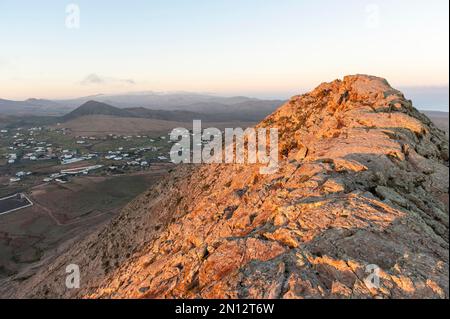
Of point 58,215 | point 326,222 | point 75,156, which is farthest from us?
point 75,156

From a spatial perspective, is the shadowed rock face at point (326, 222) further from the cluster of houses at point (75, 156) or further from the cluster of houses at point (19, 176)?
the cluster of houses at point (19, 176)

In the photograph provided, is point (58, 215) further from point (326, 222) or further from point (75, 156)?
point (75, 156)

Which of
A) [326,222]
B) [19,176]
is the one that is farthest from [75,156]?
[326,222]

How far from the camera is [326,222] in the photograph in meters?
11.8

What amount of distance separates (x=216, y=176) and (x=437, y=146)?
1585 cm

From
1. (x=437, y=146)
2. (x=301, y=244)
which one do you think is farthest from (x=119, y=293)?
(x=437, y=146)

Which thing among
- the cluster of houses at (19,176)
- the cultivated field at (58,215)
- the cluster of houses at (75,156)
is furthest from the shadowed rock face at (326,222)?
the cluster of houses at (19,176)

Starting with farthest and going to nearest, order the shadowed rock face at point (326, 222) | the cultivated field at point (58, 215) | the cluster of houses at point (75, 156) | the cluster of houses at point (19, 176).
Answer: the cluster of houses at point (75, 156) → the cluster of houses at point (19, 176) → the cultivated field at point (58, 215) → the shadowed rock face at point (326, 222)

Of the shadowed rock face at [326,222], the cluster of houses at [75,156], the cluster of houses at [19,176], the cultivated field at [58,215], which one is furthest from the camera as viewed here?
the cluster of houses at [75,156]

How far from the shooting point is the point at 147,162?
125 metres

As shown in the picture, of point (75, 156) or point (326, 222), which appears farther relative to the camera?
point (75, 156)

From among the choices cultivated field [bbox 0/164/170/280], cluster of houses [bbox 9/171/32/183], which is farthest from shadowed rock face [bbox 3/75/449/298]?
cluster of houses [bbox 9/171/32/183]

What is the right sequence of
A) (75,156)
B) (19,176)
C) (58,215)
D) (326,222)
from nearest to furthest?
(326,222) → (58,215) → (19,176) → (75,156)

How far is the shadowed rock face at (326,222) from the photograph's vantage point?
31.8ft
